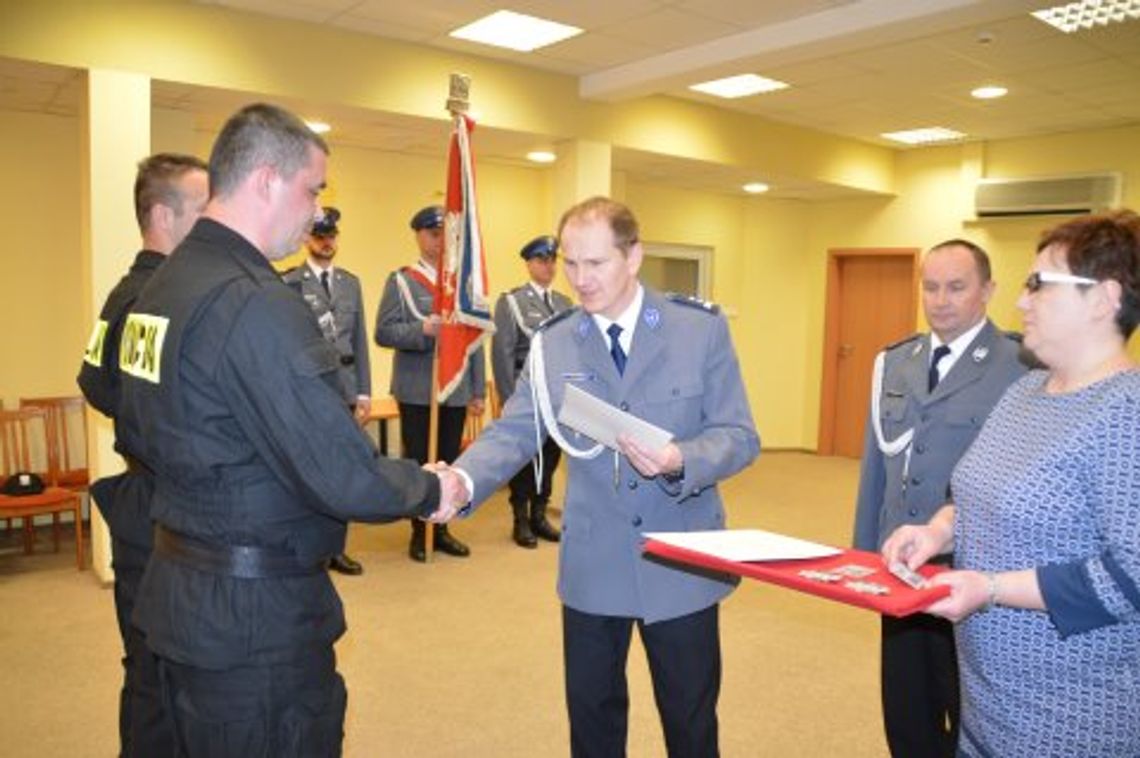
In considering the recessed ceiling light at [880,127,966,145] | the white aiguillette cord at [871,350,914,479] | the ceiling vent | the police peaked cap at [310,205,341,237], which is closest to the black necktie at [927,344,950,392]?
the white aiguillette cord at [871,350,914,479]

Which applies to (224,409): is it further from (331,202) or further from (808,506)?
(808,506)

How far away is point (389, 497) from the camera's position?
1.53m

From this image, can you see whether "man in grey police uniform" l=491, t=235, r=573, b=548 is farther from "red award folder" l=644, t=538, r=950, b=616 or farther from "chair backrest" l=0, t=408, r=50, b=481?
"red award folder" l=644, t=538, r=950, b=616

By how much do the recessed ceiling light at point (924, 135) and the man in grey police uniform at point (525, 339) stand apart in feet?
13.3

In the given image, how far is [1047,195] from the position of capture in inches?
297

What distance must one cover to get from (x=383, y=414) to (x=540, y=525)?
4.38 feet

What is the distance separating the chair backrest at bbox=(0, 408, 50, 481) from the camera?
512 centimetres

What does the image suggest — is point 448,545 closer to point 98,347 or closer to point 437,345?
point 437,345

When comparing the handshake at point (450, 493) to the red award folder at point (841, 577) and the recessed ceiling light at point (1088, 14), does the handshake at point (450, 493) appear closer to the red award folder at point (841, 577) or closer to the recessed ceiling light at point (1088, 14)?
the red award folder at point (841, 577)

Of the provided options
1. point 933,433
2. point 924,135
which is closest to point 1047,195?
point 924,135

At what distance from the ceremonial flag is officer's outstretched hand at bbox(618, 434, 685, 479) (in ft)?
9.46

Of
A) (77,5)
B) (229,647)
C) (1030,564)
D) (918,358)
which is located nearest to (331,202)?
(77,5)

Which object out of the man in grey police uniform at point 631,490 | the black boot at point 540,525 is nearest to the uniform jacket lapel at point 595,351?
the man in grey police uniform at point 631,490

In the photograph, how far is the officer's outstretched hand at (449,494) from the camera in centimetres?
179
